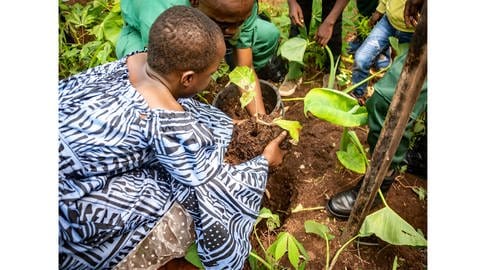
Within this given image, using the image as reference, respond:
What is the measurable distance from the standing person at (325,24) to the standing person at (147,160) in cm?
88

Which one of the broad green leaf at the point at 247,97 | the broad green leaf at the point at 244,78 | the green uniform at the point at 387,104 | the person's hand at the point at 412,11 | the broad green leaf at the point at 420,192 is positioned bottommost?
the broad green leaf at the point at 420,192

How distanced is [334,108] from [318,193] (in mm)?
Answer: 403

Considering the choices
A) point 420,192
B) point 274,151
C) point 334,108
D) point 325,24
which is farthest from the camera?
point 325,24

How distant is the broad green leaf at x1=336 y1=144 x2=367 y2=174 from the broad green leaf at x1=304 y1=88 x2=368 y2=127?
Result: 17 cm

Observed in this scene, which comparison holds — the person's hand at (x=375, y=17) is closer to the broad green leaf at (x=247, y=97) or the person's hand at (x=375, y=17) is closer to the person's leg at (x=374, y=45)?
the person's leg at (x=374, y=45)

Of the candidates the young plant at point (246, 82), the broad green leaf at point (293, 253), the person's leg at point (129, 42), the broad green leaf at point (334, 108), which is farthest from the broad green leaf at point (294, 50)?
the broad green leaf at point (293, 253)

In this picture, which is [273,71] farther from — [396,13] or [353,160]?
[353,160]

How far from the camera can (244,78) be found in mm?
1516

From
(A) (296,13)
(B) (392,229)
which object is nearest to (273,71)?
(A) (296,13)

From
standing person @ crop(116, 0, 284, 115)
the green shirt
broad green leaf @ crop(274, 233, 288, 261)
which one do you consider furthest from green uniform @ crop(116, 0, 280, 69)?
broad green leaf @ crop(274, 233, 288, 261)

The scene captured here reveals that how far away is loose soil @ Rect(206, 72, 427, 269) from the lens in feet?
4.66

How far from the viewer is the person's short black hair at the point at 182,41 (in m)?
1.09

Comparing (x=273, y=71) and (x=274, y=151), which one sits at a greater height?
(x=274, y=151)
